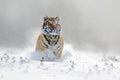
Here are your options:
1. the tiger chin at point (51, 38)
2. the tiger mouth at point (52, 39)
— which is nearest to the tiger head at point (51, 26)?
the tiger chin at point (51, 38)

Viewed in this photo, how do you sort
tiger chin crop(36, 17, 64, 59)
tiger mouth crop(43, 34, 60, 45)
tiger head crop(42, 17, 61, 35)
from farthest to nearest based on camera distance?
tiger head crop(42, 17, 61, 35), tiger mouth crop(43, 34, 60, 45), tiger chin crop(36, 17, 64, 59)

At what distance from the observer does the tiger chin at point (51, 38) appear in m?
22.0

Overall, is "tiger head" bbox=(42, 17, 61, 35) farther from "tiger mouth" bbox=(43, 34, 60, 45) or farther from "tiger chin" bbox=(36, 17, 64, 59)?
"tiger mouth" bbox=(43, 34, 60, 45)

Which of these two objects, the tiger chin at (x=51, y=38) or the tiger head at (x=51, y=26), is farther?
the tiger head at (x=51, y=26)

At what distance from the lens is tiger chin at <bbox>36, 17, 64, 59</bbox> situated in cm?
2205

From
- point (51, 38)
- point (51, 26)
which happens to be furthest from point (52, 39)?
point (51, 26)

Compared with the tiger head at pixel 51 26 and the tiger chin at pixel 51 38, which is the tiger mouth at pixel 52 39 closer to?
the tiger chin at pixel 51 38

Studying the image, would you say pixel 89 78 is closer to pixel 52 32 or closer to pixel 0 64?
pixel 0 64

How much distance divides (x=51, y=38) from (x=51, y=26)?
0.77m

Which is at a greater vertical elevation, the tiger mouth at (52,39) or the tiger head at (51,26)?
the tiger head at (51,26)

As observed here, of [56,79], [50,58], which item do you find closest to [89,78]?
[56,79]

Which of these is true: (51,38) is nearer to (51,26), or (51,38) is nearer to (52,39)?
(52,39)

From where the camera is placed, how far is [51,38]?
22391 millimetres

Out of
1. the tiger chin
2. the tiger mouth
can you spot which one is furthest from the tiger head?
the tiger mouth
